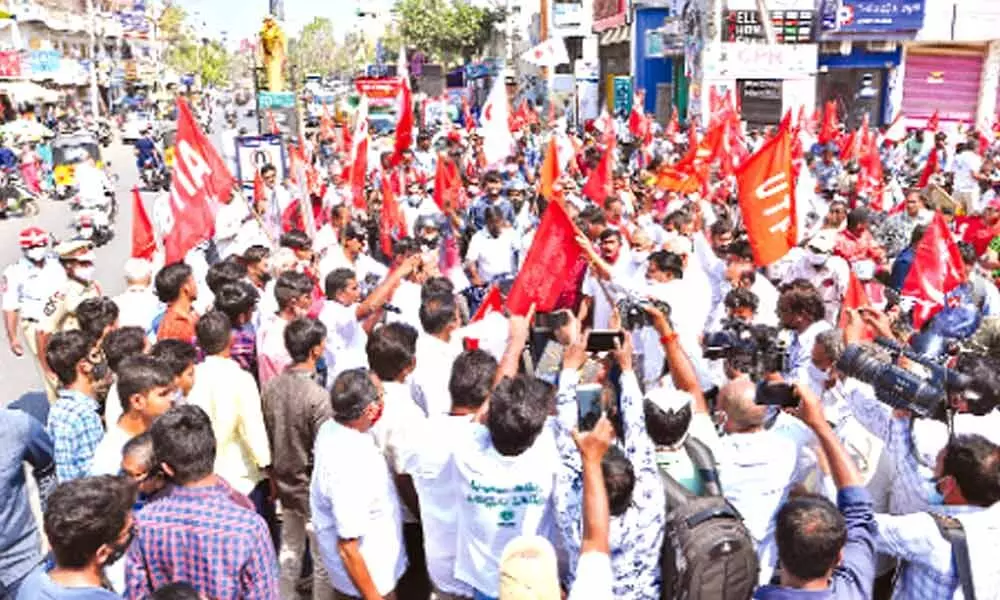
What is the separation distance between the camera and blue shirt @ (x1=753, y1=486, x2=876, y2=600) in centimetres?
243

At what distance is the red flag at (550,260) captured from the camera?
4.73 m

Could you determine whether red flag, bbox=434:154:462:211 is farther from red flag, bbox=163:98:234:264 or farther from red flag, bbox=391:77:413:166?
red flag, bbox=163:98:234:264

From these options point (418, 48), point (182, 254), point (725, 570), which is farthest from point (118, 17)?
point (725, 570)

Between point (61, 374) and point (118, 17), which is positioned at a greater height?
point (118, 17)

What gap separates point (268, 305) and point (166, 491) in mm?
2442

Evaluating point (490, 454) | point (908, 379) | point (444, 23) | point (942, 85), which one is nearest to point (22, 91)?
point (444, 23)

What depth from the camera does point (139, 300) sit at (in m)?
5.61

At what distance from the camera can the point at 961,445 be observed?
9.03ft

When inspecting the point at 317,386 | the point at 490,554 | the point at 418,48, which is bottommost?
the point at 490,554

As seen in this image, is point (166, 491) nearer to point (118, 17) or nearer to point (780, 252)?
point (780, 252)

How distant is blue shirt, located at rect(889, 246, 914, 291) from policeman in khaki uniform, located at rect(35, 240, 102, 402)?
5672 mm

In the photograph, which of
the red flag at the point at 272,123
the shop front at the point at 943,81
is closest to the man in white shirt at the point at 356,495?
the red flag at the point at 272,123

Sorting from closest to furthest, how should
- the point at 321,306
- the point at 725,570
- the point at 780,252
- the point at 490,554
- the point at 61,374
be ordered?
the point at 725,570, the point at 490,554, the point at 61,374, the point at 321,306, the point at 780,252

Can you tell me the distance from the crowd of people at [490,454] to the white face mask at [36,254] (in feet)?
2.53
